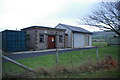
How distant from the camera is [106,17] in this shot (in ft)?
32.7

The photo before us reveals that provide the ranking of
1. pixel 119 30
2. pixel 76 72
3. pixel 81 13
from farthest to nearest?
pixel 81 13 < pixel 119 30 < pixel 76 72

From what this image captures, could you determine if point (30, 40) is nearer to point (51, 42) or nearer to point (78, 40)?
point (51, 42)

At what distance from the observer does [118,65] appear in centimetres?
612

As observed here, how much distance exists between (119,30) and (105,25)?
1263 millimetres

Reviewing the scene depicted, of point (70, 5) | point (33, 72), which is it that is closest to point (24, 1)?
point (70, 5)

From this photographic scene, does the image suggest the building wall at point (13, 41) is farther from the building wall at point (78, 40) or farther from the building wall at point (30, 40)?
the building wall at point (78, 40)

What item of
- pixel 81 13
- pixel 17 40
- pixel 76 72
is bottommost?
pixel 76 72

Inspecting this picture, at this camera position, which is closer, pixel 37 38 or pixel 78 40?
pixel 37 38

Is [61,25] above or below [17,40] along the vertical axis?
above

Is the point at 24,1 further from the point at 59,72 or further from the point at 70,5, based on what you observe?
the point at 59,72

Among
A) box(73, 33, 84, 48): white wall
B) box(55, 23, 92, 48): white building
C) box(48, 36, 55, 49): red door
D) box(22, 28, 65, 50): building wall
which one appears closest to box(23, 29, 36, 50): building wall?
box(22, 28, 65, 50): building wall

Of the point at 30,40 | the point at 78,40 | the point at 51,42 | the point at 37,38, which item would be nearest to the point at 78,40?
the point at 78,40

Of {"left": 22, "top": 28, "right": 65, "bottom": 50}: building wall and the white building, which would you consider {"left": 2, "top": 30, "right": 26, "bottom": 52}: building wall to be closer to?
{"left": 22, "top": 28, "right": 65, "bottom": 50}: building wall

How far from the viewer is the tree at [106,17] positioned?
934 cm
